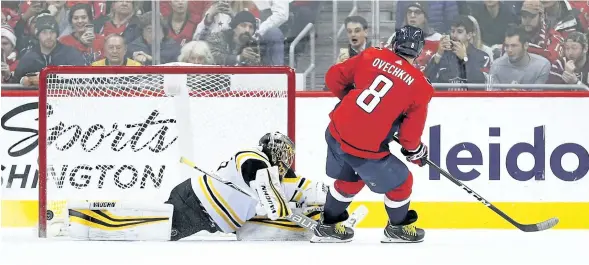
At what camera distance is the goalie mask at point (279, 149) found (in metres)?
5.00

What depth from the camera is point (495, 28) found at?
6.48m

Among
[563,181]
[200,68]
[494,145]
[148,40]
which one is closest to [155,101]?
[200,68]

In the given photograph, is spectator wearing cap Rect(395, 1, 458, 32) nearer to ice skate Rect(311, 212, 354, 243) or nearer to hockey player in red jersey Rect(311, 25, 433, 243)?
hockey player in red jersey Rect(311, 25, 433, 243)

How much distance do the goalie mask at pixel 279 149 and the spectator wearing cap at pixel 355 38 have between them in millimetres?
1525

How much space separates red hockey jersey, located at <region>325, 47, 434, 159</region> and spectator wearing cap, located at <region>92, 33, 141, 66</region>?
204cm

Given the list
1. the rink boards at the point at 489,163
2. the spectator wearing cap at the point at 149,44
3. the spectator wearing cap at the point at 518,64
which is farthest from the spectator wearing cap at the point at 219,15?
the spectator wearing cap at the point at 518,64

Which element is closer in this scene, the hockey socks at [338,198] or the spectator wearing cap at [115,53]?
the hockey socks at [338,198]

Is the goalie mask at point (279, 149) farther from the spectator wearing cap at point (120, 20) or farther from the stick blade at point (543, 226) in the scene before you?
the spectator wearing cap at point (120, 20)

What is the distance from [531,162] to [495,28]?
0.80 meters

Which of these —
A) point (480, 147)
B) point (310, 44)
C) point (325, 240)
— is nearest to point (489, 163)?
point (480, 147)

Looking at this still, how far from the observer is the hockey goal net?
555 centimetres

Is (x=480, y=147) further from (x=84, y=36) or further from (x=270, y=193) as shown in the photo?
(x=84, y=36)

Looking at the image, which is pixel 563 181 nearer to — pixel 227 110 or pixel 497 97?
pixel 497 97

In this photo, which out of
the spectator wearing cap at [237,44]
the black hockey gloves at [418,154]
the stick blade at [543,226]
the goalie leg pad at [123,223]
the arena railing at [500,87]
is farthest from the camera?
the spectator wearing cap at [237,44]
